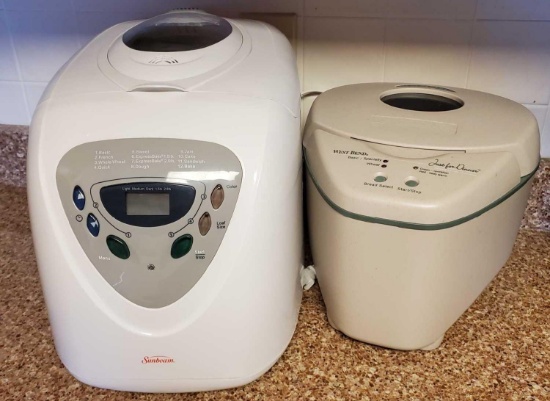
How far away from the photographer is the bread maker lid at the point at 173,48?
1.90 feet

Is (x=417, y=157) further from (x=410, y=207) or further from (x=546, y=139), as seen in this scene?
(x=546, y=139)

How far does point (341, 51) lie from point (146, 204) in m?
0.44

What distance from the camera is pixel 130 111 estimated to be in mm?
538

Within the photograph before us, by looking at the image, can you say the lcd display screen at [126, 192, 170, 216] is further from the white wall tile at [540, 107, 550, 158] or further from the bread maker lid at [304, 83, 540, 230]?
the white wall tile at [540, 107, 550, 158]

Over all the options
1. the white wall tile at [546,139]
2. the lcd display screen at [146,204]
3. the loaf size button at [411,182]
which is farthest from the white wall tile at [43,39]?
the white wall tile at [546,139]

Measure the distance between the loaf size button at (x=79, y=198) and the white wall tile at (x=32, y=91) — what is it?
1.63 feet

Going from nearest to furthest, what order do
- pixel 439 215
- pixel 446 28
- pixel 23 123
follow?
pixel 439 215, pixel 446 28, pixel 23 123

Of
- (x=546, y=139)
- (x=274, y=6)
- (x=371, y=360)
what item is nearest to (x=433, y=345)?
(x=371, y=360)

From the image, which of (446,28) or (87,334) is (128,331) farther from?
(446,28)

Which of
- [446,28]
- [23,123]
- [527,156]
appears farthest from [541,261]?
[23,123]

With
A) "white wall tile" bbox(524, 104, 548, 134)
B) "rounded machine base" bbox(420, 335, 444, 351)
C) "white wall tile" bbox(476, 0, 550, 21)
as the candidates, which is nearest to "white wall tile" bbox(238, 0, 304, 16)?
"white wall tile" bbox(476, 0, 550, 21)

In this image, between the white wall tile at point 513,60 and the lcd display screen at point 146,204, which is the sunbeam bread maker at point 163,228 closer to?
the lcd display screen at point 146,204

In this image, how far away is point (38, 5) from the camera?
0.87m

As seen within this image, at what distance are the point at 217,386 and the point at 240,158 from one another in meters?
0.23
